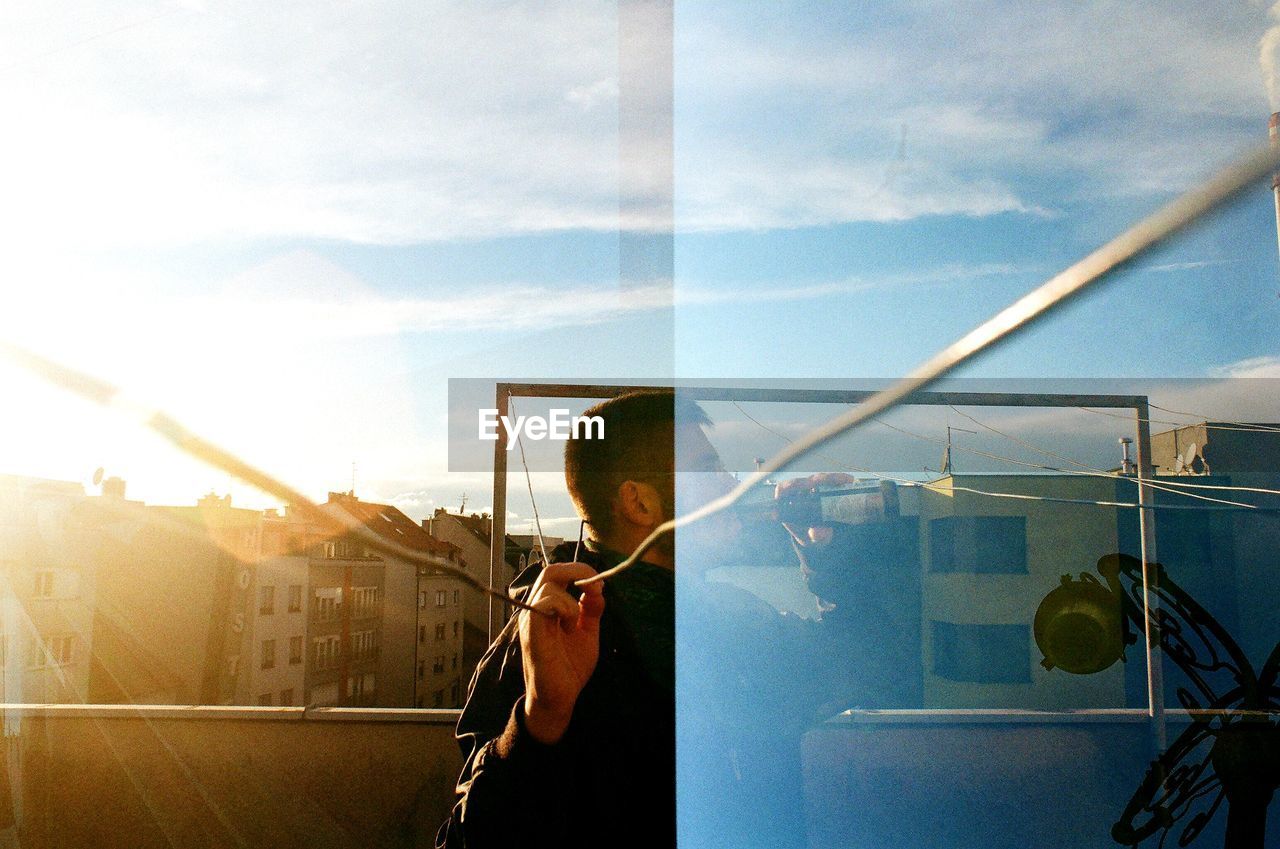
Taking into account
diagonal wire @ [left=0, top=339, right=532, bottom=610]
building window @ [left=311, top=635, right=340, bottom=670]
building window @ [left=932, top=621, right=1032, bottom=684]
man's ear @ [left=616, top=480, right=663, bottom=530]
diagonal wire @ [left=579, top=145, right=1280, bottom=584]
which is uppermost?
diagonal wire @ [left=579, top=145, right=1280, bottom=584]

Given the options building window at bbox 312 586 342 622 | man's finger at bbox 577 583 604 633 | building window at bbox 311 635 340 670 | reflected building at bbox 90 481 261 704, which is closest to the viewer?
man's finger at bbox 577 583 604 633

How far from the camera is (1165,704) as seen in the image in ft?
4.58

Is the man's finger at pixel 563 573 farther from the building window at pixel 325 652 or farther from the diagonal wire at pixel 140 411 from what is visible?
the building window at pixel 325 652

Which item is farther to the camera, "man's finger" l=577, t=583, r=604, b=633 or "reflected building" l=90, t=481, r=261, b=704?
"reflected building" l=90, t=481, r=261, b=704

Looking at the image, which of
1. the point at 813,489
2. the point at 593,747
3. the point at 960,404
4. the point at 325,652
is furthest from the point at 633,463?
the point at 325,652

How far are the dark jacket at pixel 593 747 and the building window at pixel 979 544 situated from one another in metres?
0.80

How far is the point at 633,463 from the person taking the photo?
96 cm

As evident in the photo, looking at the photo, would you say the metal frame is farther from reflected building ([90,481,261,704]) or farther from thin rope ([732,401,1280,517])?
reflected building ([90,481,261,704])

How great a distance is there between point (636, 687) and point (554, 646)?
0.14 m

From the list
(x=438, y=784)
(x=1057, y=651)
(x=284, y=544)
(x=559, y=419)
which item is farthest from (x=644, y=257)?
(x=284, y=544)

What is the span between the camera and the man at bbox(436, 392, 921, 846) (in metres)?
0.79

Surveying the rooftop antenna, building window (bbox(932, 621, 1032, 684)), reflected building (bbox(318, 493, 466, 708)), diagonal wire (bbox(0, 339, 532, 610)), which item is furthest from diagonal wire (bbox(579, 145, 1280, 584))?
building window (bbox(932, 621, 1032, 684))

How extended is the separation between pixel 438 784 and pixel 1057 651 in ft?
4.17

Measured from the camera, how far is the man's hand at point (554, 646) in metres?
0.78
